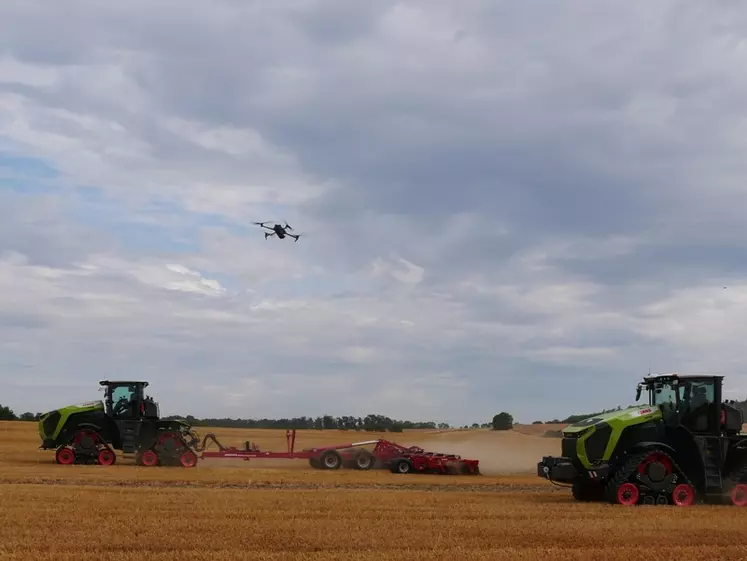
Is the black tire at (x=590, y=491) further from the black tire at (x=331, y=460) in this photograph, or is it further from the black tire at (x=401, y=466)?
the black tire at (x=331, y=460)

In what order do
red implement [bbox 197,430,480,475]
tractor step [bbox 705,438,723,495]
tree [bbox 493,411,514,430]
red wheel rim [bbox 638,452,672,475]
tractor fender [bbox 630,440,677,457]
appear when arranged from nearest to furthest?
red wheel rim [bbox 638,452,672,475]
tractor fender [bbox 630,440,677,457]
tractor step [bbox 705,438,723,495]
red implement [bbox 197,430,480,475]
tree [bbox 493,411,514,430]

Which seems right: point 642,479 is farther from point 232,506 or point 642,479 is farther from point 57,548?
point 57,548

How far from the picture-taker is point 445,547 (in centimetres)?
1476

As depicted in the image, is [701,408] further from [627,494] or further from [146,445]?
[146,445]

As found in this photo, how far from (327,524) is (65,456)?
24.6 metres

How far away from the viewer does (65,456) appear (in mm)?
38562

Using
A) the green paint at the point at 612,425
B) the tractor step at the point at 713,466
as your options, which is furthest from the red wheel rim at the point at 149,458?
the tractor step at the point at 713,466

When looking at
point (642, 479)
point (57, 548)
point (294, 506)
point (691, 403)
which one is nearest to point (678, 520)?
point (642, 479)

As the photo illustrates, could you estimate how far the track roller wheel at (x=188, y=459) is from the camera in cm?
3825

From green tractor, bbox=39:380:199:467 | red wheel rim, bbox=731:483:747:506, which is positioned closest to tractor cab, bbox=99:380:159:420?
green tractor, bbox=39:380:199:467

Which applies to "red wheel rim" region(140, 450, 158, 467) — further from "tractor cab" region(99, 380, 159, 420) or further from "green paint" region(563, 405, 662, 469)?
"green paint" region(563, 405, 662, 469)

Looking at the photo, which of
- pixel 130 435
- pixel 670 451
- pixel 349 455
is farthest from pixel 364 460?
pixel 670 451

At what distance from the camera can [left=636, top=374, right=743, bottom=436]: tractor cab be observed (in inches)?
912

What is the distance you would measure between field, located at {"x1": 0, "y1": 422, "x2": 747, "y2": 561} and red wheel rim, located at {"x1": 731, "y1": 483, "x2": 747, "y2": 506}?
146 cm
